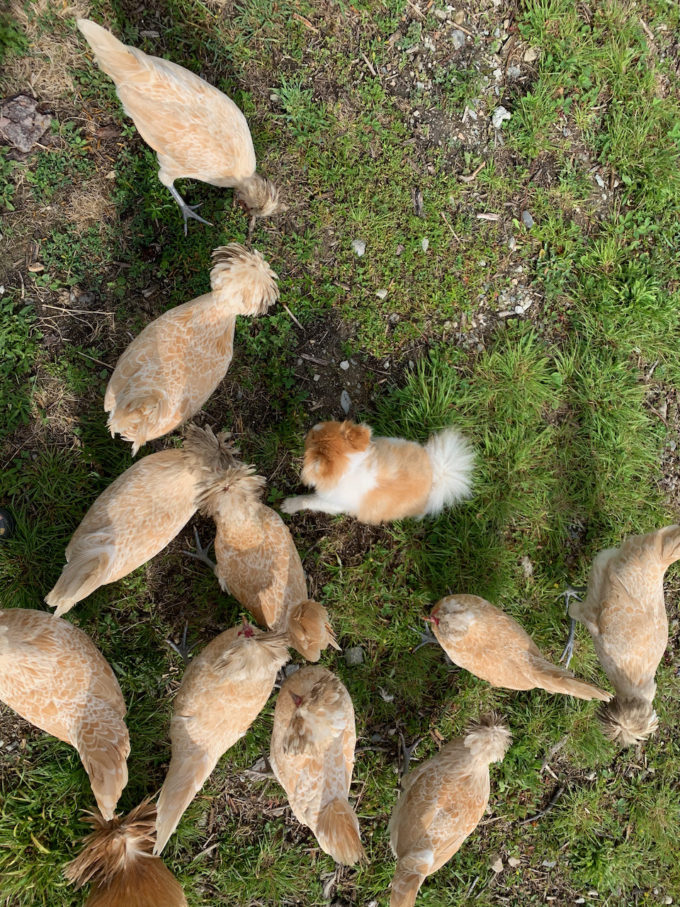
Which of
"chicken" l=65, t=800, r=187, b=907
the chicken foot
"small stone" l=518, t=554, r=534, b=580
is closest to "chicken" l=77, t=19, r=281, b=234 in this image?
the chicken foot

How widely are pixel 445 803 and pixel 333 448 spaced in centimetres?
261

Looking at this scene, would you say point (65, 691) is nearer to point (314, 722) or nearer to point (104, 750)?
point (104, 750)

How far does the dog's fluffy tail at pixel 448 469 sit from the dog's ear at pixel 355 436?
0.79m

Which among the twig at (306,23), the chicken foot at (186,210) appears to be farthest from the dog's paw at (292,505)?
the twig at (306,23)

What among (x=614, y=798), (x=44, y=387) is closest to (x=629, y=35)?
(x=44, y=387)

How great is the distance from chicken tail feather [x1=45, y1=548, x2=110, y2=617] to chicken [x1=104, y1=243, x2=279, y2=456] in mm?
680

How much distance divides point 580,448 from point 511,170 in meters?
2.52

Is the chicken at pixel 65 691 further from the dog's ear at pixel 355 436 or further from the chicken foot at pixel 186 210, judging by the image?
the chicken foot at pixel 186 210

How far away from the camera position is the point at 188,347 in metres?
3.62

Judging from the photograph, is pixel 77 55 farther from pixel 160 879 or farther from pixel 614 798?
pixel 614 798

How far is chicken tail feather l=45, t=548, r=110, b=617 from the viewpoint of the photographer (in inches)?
121

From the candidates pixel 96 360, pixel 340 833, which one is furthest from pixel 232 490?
pixel 340 833

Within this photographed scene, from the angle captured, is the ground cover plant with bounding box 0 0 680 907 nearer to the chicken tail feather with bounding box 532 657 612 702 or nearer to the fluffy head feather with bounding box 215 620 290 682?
the chicken tail feather with bounding box 532 657 612 702

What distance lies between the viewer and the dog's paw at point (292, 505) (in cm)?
421
